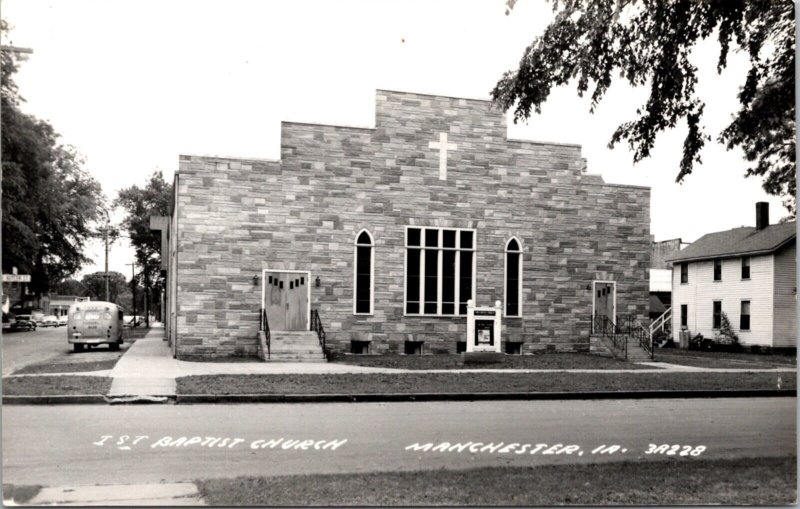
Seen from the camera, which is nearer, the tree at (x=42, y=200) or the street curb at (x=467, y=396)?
the tree at (x=42, y=200)

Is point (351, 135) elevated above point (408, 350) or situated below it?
above

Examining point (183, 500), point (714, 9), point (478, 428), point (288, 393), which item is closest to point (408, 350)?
point (288, 393)

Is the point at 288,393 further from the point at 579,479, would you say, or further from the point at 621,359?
the point at 621,359

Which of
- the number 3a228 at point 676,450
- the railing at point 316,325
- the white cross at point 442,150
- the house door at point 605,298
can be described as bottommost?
the number 3a228 at point 676,450

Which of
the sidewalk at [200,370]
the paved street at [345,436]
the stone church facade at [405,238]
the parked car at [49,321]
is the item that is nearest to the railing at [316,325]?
the stone church facade at [405,238]

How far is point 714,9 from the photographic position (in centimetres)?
908

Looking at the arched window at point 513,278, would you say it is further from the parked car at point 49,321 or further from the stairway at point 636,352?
the parked car at point 49,321

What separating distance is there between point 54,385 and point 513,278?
16214 millimetres

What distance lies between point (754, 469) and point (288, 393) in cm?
Answer: 840

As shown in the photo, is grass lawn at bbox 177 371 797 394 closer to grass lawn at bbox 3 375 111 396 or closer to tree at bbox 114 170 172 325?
grass lawn at bbox 3 375 111 396

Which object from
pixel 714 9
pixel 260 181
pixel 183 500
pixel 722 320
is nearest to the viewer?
pixel 183 500

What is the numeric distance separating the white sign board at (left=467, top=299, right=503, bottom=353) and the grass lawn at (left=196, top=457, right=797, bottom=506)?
14089 millimetres

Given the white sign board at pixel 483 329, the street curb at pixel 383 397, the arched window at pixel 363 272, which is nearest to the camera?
the street curb at pixel 383 397

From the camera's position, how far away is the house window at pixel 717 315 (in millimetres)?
33366
